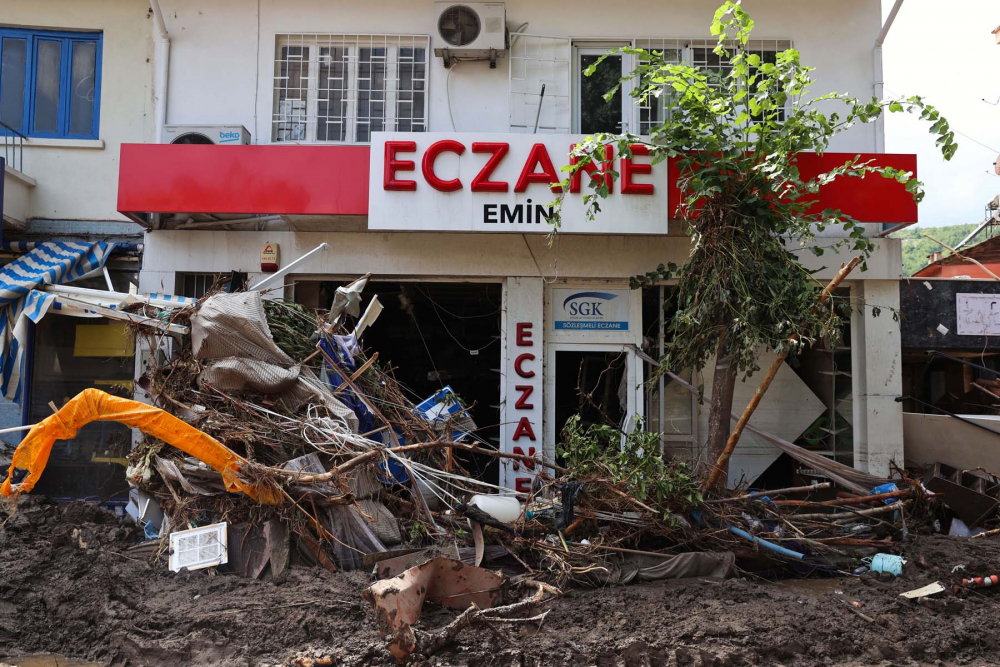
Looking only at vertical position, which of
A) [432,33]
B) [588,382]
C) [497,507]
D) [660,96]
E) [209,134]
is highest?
[432,33]

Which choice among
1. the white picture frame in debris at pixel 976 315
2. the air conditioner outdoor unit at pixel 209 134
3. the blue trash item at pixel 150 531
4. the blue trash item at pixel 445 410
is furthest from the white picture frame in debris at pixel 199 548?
the white picture frame in debris at pixel 976 315

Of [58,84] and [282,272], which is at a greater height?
[58,84]

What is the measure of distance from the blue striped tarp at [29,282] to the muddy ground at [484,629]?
2469 mm

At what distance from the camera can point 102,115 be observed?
9273mm

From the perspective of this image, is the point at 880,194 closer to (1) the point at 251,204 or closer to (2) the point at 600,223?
(2) the point at 600,223

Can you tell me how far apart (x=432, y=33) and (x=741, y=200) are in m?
4.43

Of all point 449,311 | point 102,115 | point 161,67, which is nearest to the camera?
point 161,67

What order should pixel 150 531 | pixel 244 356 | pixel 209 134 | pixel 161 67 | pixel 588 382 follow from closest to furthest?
pixel 150 531 < pixel 244 356 < pixel 209 134 < pixel 161 67 < pixel 588 382

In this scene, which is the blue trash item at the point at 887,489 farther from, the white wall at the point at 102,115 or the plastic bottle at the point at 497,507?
the white wall at the point at 102,115

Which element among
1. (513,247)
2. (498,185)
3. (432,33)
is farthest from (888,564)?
(432,33)

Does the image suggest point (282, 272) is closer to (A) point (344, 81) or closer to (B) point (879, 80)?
(A) point (344, 81)

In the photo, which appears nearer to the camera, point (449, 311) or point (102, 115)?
point (102, 115)

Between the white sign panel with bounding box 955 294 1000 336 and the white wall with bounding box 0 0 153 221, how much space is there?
1023 centimetres

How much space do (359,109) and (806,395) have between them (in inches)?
255
